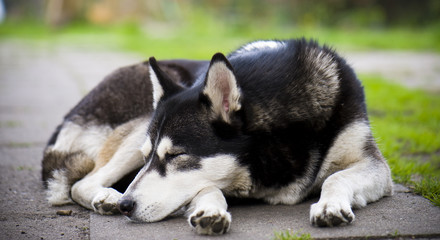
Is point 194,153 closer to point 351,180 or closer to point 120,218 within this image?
point 120,218

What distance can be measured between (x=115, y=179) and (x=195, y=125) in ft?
3.02

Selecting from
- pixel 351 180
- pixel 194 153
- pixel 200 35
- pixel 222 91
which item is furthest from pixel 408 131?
pixel 200 35

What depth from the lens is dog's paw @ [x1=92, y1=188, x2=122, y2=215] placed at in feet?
10.6

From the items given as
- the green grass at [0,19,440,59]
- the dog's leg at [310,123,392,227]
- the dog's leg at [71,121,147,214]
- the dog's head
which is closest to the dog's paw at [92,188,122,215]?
the dog's leg at [71,121,147,214]

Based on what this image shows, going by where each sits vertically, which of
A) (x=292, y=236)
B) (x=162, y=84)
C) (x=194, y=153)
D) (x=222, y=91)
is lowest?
(x=292, y=236)

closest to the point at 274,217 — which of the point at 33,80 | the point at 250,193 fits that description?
the point at 250,193

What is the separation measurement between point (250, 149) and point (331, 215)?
624mm

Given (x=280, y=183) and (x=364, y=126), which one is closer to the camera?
(x=280, y=183)

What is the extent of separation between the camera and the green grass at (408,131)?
3.87 metres

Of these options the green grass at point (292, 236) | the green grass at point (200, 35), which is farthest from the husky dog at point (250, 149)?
the green grass at point (200, 35)

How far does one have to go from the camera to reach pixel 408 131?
5.39 m

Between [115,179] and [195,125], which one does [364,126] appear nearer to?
[195,125]

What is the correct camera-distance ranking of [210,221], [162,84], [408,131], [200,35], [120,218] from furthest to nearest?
[200,35], [408,131], [162,84], [120,218], [210,221]

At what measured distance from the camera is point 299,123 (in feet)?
10.4
